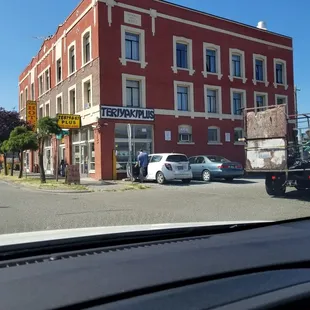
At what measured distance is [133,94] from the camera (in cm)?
2466

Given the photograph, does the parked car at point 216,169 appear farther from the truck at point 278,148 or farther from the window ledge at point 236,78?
the window ledge at point 236,78

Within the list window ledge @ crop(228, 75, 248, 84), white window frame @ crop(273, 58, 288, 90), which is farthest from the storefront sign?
white window frame @ crop(273, 58, 288, 90)

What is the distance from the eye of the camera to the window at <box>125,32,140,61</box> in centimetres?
2459

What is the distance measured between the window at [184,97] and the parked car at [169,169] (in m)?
7.17

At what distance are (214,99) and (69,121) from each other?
11.1 metres

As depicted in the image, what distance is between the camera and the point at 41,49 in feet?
119

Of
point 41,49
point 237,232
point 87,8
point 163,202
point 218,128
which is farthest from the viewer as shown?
point 41,49

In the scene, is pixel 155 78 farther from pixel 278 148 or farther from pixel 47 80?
pixel 278 148

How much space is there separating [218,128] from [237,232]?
84.5 ft

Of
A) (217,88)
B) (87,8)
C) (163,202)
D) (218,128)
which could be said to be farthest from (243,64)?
(163,202)

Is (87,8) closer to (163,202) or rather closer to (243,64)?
(243,64)

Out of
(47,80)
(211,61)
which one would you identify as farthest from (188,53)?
(47,80)

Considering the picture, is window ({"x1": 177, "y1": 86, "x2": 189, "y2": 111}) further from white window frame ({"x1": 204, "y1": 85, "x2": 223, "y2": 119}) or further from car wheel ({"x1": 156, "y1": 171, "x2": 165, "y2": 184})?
car wheel ({"x1": 156, "y1": 171, "x2": 165, "y2": 184})

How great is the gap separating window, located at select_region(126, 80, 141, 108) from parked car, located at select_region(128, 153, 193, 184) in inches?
221
